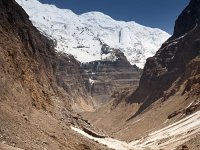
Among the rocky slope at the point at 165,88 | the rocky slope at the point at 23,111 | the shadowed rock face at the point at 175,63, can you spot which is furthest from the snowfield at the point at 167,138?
the shadowed rock face at the point at 175,63

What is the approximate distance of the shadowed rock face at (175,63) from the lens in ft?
476

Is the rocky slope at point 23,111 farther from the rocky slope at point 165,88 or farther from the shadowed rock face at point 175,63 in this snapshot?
the shadowed rock face at point 175,63

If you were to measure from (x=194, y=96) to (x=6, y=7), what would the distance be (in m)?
53.6

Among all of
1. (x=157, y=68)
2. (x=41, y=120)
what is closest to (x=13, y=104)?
(x=41, y=120)

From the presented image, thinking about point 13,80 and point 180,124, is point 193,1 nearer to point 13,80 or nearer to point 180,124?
point 180,124

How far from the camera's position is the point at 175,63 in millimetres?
166125

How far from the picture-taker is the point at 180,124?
80.1 metres

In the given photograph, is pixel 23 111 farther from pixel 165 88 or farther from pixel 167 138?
pixel 165 88

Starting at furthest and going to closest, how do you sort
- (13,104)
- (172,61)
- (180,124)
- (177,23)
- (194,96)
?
(177,23) < (172,61) < (194,96) < (180,124) < (13,104)

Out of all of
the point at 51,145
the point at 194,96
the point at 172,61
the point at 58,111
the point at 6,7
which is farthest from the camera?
the point at 172,61

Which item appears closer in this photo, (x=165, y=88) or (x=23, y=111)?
(x=23, y=111)

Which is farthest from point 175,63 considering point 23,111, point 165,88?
point 23,111

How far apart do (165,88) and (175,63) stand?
48.7 ft

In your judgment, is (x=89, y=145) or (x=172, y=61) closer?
(x=89, y=145)
